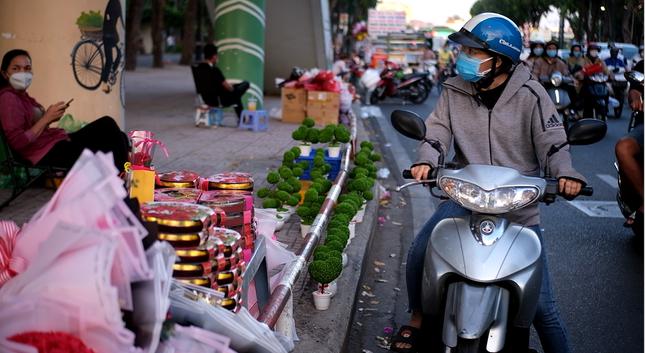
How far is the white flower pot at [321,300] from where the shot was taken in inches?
201

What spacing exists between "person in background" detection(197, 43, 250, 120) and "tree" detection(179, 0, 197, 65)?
868 inches

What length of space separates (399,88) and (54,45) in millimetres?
17637

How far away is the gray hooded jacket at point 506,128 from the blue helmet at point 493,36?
183 millimetres

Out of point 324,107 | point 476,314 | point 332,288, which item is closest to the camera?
point 476,314

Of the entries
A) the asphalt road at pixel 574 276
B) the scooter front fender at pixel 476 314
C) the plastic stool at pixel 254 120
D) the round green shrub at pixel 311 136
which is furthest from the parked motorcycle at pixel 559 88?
the scooter front fender at pixel 476 314

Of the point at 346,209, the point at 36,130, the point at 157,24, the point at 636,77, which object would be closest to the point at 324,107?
the point at 636,77

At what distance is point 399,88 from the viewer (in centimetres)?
2572

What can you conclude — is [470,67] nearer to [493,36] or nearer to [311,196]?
[493,36]

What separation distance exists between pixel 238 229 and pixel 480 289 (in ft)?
3.60

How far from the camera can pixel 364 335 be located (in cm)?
542

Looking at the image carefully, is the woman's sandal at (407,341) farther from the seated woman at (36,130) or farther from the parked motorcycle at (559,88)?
the parked motorcycle at (559,88)

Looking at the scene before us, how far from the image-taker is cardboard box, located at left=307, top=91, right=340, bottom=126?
16.0 meters

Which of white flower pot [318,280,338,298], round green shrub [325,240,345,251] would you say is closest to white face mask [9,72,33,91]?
round green shrub [325,240,345,251]

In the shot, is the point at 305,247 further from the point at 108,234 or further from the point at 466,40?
the point at 108,234
